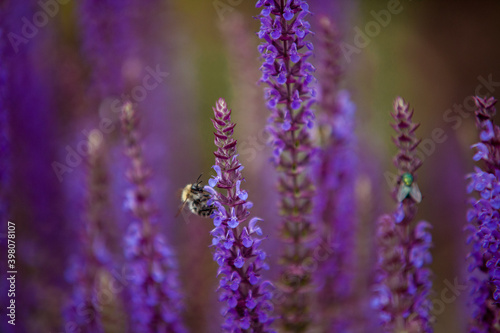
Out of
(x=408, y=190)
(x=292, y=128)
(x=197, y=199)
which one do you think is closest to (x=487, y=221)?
(x=408, y=190)

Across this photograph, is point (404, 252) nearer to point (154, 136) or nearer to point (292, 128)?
point (292, 128)

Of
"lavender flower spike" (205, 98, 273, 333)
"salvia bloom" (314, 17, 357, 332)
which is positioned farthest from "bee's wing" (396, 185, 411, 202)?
"salvia bloom" (314, 17, 357, 332)

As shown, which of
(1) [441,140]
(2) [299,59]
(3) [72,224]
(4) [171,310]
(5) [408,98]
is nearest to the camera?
(2) [299,59]

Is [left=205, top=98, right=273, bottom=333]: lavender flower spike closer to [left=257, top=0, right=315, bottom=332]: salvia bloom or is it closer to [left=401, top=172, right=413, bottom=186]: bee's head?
[left=257, top=0, right=315, bottom=332]: salvia bloom

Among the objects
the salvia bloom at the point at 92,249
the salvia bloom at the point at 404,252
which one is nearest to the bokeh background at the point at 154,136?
the salvia bloom at the point at 92,249

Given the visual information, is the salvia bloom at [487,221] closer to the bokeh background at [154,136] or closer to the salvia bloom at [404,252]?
the salvia bloom at [404,252]

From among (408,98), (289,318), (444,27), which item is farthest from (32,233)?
(444,27)

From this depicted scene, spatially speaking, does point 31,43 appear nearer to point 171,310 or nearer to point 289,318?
point 171,310
